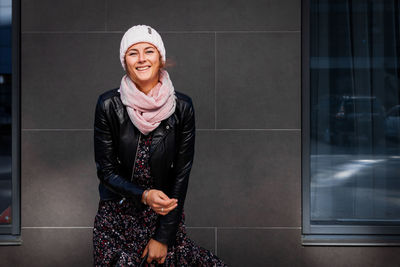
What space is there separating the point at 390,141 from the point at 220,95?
73.1 inches

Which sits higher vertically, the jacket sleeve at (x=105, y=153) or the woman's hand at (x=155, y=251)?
the jacket sleeve at (x=105, y=153)

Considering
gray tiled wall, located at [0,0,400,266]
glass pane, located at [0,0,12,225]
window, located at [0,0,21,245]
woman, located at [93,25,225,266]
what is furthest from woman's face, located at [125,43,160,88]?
glass pane, located at [0,0,12,225]

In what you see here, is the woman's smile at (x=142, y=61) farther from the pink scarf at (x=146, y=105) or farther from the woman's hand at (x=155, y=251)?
the woman's hand at (x=155, y=251)

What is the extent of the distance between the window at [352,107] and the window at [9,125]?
117 inches

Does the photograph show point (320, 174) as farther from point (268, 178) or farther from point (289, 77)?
point (289, 77)

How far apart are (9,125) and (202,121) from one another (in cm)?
195

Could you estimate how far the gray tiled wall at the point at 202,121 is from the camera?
432 cm

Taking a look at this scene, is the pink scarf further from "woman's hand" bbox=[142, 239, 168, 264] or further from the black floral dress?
"woman's hand" bbox=[142, 239, 168, 264]

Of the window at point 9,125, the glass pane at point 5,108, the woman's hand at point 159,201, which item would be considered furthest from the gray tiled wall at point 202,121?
the woman's hand at point 159,201

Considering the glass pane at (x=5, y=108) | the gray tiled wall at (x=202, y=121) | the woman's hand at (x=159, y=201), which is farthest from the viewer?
the glass pane at (x=5, y=108)

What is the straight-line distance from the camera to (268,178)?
4.38 meters

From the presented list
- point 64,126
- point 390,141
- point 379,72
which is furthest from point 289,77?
point 64,126

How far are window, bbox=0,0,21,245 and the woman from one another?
2.18 metres

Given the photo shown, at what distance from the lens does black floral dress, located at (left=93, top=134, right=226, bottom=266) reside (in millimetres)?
2541
